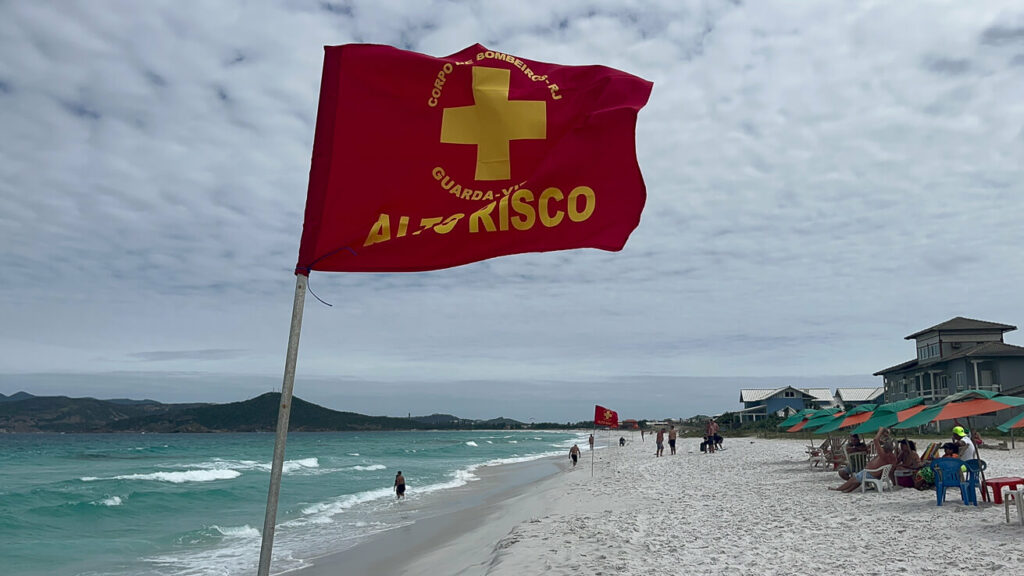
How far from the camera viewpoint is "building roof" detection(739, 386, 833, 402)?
8578 centimetres

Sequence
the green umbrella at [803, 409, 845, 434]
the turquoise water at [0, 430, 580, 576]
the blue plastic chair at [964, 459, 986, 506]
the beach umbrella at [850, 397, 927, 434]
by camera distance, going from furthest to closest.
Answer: the green umbrella at [803, 409, 845, 434], the turquoise water at [0, 430, 580, 576], the beach umbrella at [850, 397, 927, 434], the blue plastic chair at [964, 459, 986, 506]

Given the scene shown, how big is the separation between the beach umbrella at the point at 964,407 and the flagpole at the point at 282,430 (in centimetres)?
1320

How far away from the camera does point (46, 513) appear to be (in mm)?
26547

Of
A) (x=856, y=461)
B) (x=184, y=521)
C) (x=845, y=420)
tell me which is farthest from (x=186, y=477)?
(x=856, y=461)

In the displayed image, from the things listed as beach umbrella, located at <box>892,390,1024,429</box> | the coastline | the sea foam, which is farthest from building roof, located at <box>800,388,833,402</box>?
beach umbrella, located at <box>892,390,1024,429</box>

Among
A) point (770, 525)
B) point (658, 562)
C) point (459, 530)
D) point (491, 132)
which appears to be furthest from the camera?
point (459, 530)

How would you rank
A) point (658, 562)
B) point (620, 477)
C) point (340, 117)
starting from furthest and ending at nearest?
point (620, 477), point (658, 562), point (340, 117)

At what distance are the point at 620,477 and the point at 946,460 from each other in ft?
48.0

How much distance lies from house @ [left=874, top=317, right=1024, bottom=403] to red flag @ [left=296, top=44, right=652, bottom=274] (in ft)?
135

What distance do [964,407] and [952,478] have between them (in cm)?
221

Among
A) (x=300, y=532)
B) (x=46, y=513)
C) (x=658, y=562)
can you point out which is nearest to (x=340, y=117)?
(x=658, y=562)

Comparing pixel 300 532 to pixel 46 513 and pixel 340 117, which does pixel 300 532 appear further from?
pixel 340 117

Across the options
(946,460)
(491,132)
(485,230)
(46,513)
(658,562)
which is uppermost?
(491,132)

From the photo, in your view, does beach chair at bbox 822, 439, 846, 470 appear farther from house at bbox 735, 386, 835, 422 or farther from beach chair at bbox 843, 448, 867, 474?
house at bbox 735, 386, 835, 422
